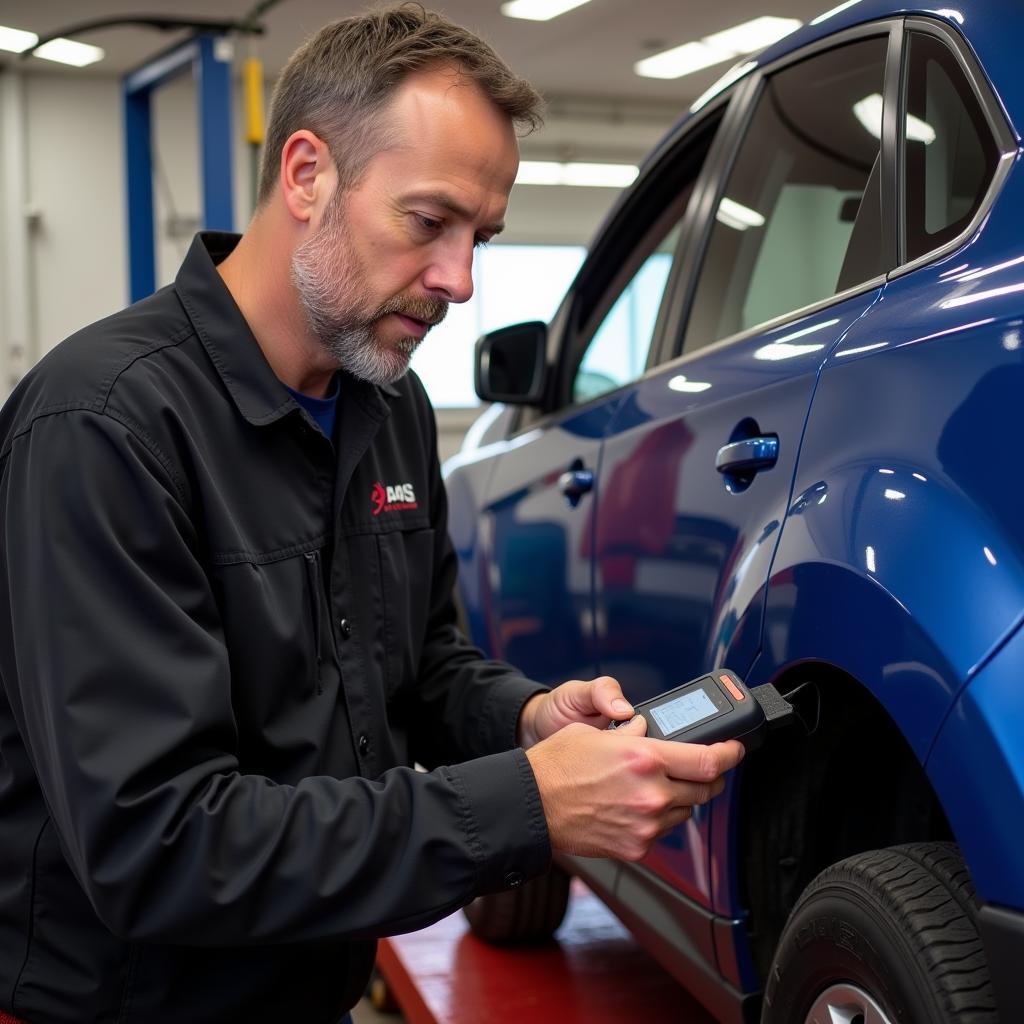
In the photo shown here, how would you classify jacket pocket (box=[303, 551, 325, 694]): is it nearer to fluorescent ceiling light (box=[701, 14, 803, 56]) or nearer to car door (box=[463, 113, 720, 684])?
car door (box=[463, 113, 720, 684])

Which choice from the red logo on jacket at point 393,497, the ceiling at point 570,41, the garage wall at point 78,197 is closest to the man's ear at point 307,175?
the red logo on jacket at point 393,497

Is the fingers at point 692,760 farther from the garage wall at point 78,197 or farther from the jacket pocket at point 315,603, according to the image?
the garage wall at point 78,197

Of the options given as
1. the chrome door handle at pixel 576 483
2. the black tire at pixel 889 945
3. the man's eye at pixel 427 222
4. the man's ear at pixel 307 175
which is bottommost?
the black tire at pixel 889 945

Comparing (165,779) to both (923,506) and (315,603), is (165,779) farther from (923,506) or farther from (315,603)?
(923,506)

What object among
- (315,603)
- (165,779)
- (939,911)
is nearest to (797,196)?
(315,603)

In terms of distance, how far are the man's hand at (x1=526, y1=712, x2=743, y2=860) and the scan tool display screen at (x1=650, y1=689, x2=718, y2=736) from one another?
55 mm

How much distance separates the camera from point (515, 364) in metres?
2.71

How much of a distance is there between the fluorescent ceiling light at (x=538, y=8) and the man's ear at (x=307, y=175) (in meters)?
9.40

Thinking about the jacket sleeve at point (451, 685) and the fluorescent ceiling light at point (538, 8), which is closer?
the jacket sleeve at point (451, 685)

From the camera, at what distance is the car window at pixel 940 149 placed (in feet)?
4.77

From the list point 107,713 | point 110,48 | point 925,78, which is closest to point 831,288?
point 925,78

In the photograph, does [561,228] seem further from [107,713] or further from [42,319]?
[107,713]

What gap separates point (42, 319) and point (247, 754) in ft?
37.6

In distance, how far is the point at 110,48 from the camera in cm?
1129
